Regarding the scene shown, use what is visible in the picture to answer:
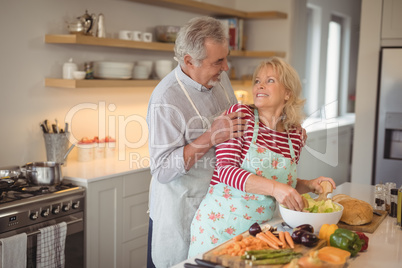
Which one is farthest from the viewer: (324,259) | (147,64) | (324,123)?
(324,123)

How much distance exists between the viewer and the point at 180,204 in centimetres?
226

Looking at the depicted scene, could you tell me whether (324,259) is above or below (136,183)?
above

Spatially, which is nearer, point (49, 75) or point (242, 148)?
point (242, 148)

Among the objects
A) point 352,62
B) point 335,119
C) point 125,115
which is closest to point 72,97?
point 125,115

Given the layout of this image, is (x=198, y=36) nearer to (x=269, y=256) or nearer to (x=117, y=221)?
(x=269, y=256)

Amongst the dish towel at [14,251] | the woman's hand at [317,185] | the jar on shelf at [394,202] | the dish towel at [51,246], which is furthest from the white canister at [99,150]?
the jar on shelf at [394,202]

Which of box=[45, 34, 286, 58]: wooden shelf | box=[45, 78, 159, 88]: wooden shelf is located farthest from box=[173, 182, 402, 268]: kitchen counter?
box=[45, 34, 286, 58]: wooden shelf

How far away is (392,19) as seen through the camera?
4043 mm

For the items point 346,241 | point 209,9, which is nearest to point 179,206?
point 346,241

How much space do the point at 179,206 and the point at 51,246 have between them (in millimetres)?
958

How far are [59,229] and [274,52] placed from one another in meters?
2.98

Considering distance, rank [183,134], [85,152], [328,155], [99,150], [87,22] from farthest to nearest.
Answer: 1. [328,155]
2. [99,150]
3. [85,152]
4. [87,22]
5. [183,134]

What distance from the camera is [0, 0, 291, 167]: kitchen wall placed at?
3213 millimetres

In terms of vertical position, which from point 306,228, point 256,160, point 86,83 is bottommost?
point 306,228
